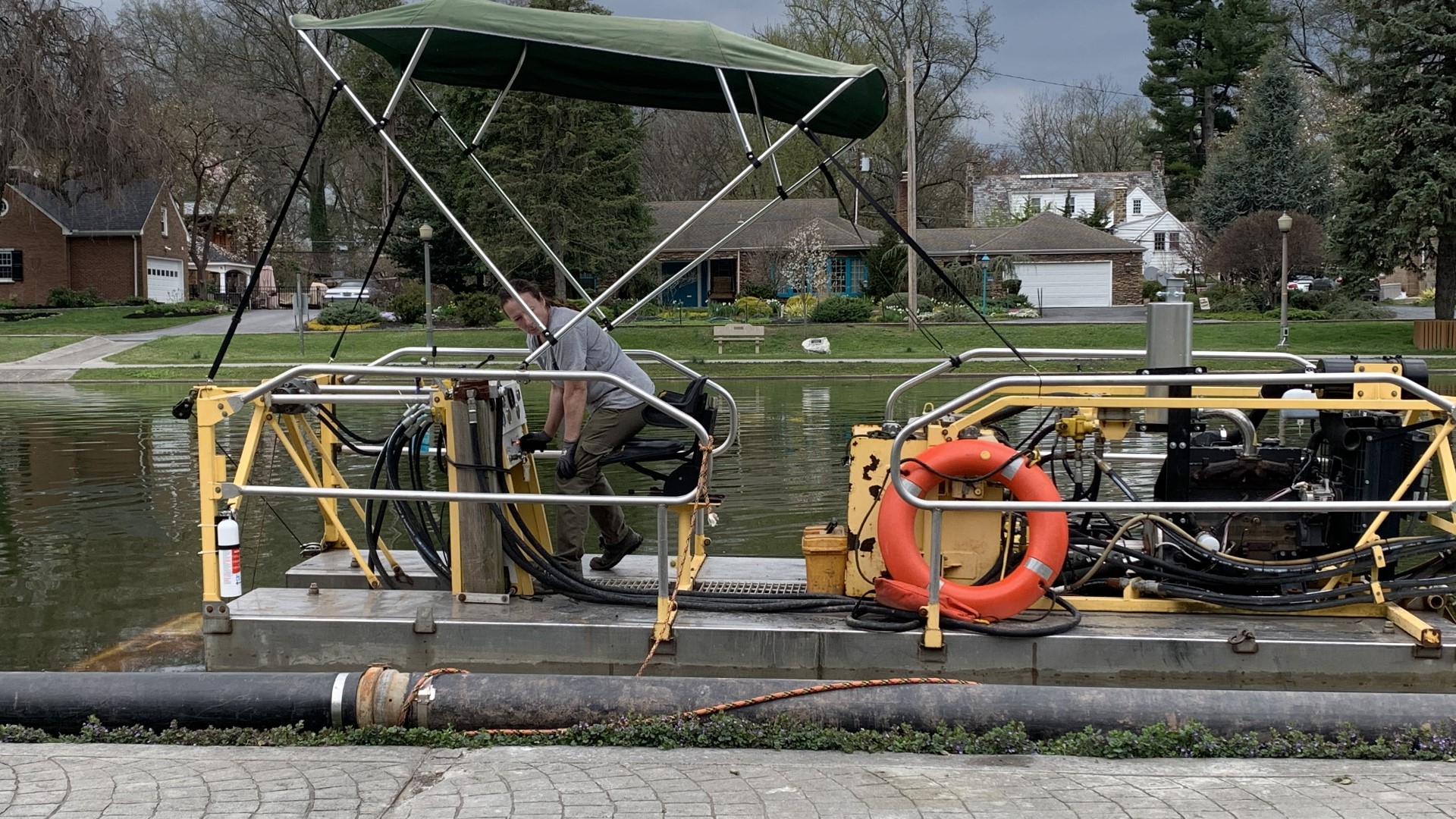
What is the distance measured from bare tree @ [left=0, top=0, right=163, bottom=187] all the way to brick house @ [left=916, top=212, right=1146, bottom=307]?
1223 inches

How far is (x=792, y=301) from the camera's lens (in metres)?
46.1

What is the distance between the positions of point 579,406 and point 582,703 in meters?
2.08

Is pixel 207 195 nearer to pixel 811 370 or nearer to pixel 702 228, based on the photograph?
pixel 702 228

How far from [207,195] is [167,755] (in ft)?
231

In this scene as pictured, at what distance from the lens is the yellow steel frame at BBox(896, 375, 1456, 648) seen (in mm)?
5902

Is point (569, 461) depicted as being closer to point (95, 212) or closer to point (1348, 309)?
point (1348, 309)

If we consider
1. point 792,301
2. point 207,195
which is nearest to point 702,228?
point 792,301

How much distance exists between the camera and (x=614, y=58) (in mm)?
7047

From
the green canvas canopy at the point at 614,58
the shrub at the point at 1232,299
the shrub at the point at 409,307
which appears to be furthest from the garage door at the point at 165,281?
the green canvas canopy at the point at 614,58

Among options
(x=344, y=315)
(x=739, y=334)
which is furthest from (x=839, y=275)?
(x=344, y=315)

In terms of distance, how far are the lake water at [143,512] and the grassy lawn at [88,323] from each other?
22558 mm

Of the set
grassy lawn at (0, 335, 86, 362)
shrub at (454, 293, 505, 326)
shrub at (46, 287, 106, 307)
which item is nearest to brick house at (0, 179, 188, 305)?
shrub at (46, 287, 106, 307)

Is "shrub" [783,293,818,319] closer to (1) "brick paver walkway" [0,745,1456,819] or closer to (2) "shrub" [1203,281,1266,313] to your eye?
(2) "shrub" [1203,281,1266,313]

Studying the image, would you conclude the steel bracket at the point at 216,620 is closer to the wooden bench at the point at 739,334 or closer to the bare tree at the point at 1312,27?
the wooden bench at the point at 739,334
